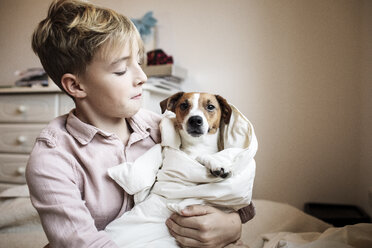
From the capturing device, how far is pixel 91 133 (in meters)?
0.70

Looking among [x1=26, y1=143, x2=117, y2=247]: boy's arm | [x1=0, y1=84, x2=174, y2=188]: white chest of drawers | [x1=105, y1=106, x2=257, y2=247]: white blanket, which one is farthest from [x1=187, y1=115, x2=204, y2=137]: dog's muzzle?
[x1=0, y1=84, x2=174, y2=188]: white chest of drawers

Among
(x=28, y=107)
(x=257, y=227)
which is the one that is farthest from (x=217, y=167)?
(x=28, y=107)

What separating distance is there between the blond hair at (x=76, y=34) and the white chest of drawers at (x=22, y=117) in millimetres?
866

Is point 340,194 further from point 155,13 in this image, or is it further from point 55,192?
point 155,13

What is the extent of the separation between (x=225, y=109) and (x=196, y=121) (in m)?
0.15

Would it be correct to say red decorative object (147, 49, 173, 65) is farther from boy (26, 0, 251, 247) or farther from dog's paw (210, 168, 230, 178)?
dog's paw (210, 168, 230, 178)

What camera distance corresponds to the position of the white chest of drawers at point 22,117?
5.24 ft

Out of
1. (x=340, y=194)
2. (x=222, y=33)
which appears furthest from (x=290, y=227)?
(x=222, y=33)

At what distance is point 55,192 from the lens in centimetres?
59

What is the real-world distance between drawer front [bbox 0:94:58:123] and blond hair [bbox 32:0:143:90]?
0.99 metres

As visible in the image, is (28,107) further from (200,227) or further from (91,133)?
(200,227)

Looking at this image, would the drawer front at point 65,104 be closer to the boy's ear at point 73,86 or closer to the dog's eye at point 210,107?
the boy's ear at point 73,86

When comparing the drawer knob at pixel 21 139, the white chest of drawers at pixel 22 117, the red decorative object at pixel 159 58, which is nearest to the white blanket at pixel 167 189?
the white chest of drawers at pixel 22 117

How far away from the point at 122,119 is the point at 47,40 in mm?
292
